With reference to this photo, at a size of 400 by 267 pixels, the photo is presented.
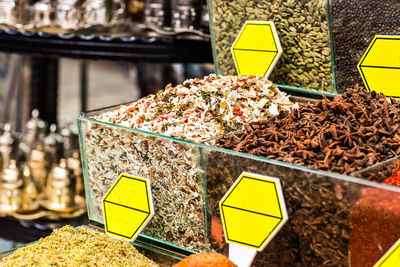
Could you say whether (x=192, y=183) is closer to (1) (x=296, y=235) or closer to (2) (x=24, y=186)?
(1) (x=296, y=235)

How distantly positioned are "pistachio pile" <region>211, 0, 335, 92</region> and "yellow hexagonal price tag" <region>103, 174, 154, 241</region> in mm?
549

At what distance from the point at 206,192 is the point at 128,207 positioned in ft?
0.66

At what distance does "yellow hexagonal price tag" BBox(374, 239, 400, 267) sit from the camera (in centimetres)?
82

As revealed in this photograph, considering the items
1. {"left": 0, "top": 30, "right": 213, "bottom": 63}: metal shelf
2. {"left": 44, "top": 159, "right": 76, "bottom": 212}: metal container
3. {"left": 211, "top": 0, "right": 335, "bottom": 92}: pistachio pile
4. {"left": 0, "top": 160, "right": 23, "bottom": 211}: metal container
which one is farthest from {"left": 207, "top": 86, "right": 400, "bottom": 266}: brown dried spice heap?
{"left": 0, "top": 160, "right": 23, "bottom": 211}: metal container

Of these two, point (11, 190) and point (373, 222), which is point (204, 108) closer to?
point (373, 222)

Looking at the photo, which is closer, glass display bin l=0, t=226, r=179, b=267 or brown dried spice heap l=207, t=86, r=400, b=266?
brown dried spice heap l=207, t=86, r=400, b=266

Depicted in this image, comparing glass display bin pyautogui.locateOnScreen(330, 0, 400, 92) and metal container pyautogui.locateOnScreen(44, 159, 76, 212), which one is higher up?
glass display bin pyautogui.locateOnScreen(330, 0, 400, 92)

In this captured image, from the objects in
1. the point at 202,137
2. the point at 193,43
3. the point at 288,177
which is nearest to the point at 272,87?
the point at 202,137

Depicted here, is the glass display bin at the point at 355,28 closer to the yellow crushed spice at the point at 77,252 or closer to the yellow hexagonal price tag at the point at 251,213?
the yellow hexagonal price tag at the point at 251,213

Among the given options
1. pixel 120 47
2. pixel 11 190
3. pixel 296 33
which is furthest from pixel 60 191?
pixel 296 33

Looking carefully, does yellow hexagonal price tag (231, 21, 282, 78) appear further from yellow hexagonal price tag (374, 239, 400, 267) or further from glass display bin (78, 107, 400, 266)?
yellow hexagonal price tag (374, 239, 400, 267)

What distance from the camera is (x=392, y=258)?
0.82m

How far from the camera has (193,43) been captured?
1915 millimetres

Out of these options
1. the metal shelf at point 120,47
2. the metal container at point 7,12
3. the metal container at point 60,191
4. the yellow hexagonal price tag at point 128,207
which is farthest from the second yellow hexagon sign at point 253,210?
the metal container at point 7,12
